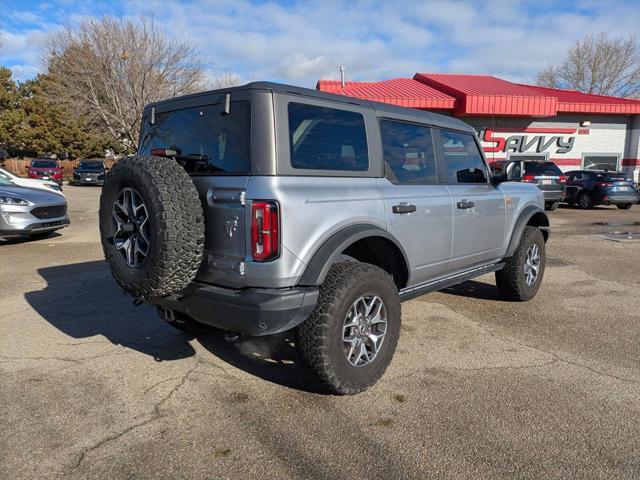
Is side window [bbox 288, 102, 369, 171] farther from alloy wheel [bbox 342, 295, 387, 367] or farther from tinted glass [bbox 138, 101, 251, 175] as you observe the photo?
alloy wheel [bbox 342, 295, 387, 367]

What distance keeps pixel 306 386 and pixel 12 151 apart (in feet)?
151

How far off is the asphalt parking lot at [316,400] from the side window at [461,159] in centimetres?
144

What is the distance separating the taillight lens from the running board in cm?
140

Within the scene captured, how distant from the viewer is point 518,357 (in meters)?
3.89

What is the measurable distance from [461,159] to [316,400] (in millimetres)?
2643

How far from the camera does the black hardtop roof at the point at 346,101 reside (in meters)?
2.93

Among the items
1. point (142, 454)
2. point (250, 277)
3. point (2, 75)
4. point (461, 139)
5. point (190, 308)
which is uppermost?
point (2, 75)

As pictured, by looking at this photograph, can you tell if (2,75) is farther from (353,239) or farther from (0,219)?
(353,239)

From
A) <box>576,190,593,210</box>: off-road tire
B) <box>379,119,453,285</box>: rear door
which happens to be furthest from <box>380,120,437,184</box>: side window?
<box>576,190,593,210</box>: off-road tire

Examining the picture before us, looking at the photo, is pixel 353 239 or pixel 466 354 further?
pixel 466 354

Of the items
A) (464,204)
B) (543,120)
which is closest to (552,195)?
(543,120)

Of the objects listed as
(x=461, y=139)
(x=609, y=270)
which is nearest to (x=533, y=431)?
(x=461, y=139)

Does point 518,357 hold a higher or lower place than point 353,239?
lower

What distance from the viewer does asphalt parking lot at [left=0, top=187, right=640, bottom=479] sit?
8.30 feet
